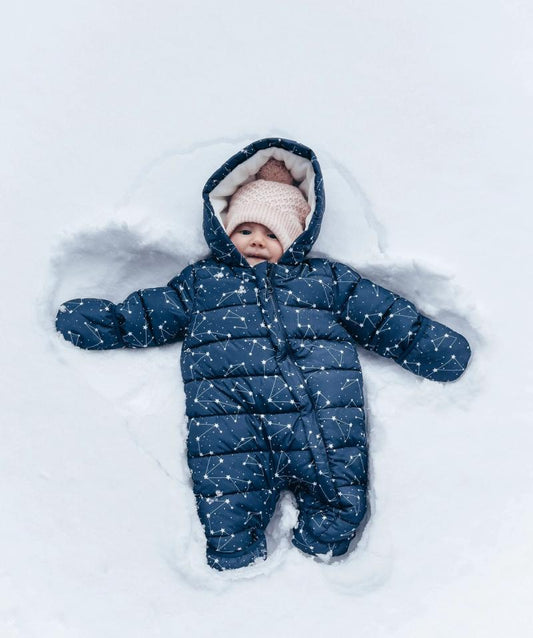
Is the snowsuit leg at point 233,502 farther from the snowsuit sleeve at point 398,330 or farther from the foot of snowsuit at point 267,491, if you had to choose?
the snowsuit sleeve at point 398,330

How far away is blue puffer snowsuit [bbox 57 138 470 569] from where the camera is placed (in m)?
1.30

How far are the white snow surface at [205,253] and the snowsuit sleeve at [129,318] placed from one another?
0.04 meters

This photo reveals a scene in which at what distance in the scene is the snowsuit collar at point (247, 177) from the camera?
4.48ft

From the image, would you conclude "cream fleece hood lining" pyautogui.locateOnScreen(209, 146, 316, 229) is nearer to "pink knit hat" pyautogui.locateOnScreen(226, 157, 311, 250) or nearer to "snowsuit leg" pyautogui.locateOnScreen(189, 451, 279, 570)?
"pink knit hat" pyautogui.locateOnScreen(226, 157, 311, 250)

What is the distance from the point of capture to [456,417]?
4.54ft

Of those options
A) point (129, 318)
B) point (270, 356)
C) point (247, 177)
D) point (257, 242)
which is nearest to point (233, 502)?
point (270, 356)

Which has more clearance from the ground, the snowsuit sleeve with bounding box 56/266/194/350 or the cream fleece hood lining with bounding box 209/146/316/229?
the cream fleece hood lining with bounding box 209/146/316/229

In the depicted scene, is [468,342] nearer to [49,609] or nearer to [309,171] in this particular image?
[309,171]

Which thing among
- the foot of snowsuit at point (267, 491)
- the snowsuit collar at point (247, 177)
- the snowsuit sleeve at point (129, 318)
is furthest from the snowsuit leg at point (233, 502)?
the snowsuit collar at point (247, 177)

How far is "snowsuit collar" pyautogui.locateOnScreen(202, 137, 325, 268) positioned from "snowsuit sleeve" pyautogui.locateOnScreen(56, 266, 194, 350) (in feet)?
0.38

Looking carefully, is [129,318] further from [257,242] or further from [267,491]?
[267,491]

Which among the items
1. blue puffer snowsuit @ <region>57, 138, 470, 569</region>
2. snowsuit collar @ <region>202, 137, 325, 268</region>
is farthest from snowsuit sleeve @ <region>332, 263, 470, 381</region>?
snowsuit collar @ <region>202, 137, 325, 268</region>

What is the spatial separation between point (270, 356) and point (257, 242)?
265 millimetres

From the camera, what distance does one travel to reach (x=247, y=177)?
4.78 ft
